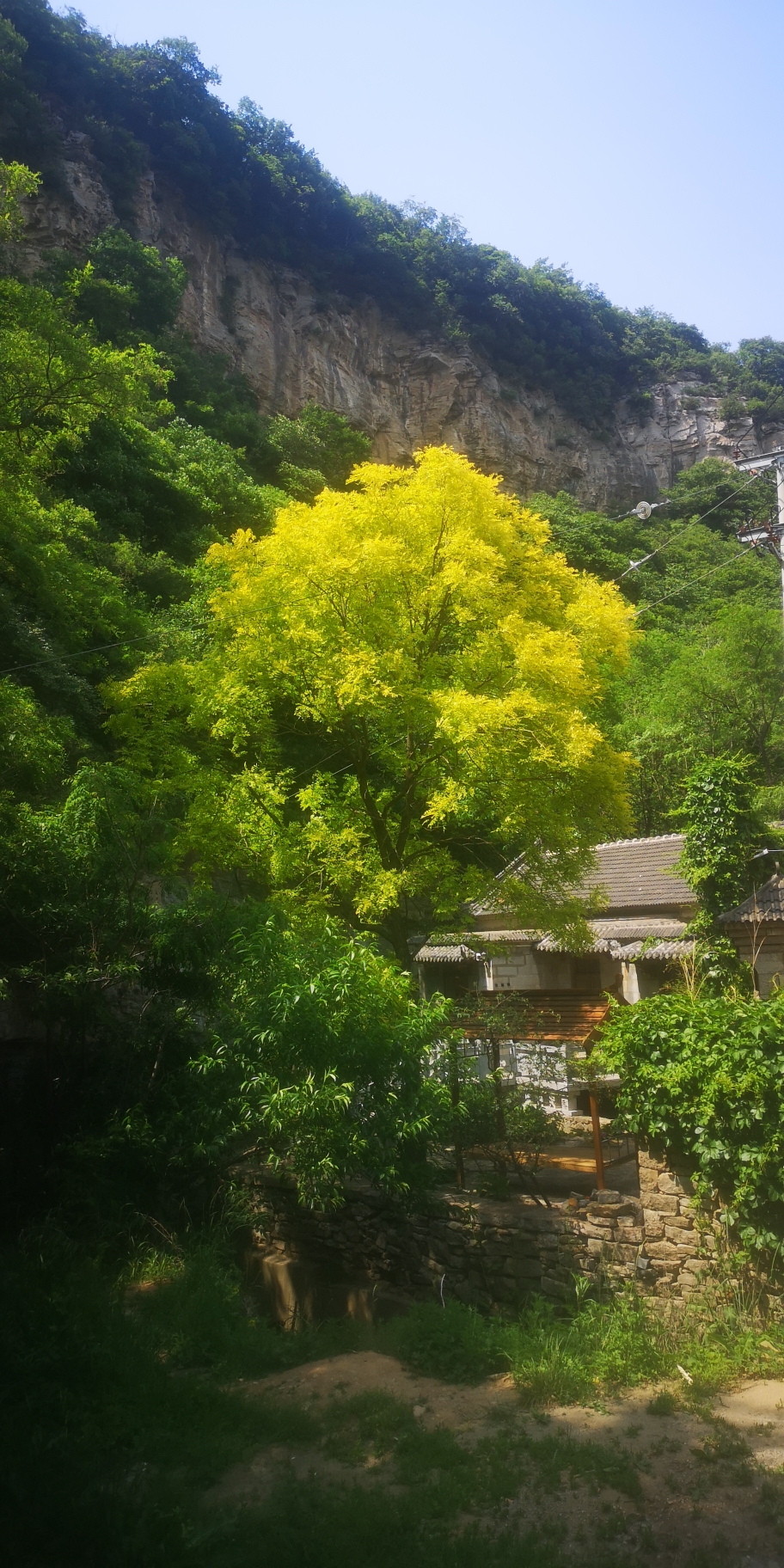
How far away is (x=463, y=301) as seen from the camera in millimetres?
54594

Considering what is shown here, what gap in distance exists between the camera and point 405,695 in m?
11.1

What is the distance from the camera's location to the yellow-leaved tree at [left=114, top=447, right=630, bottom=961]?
36.1 ft

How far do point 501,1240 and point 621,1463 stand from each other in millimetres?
3238

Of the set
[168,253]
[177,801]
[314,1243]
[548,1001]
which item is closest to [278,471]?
[168,253]

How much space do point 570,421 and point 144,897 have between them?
180 ft

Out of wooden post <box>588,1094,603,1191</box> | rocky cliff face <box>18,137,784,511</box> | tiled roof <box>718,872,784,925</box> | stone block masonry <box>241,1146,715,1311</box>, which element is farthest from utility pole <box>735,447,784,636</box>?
rocky cliff face <box>18,137,784,511</box>

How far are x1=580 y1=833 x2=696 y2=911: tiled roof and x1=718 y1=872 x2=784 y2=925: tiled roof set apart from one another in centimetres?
364

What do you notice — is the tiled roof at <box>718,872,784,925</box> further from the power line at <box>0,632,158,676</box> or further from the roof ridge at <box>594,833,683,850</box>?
the power line at <box>0,632,158,676</box>

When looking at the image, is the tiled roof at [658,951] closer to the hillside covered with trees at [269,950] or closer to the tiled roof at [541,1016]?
the hillside covered with trees at [269,950]

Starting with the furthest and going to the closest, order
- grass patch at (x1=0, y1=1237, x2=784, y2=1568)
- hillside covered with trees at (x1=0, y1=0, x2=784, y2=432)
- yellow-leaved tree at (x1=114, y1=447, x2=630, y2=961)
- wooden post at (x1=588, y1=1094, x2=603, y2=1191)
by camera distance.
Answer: hillside covered with trees at (x1=0, y1=0, x2=784, y2=432)
yellow-leaved tree at (x1=114, y1=447, x2=630, y2=961)
wooden post at (x1=588, y1=1094, x2=603, y2=1191)
grass patch at (x1=0, y1=1237, x2=784, y2=1568)

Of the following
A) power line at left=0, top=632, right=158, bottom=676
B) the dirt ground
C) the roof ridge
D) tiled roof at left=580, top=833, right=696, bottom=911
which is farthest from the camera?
the roof ridge

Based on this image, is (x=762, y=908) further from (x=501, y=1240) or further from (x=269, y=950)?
(x=269, y=950)

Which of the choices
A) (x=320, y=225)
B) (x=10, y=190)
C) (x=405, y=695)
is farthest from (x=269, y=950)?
(x=320, y=225)

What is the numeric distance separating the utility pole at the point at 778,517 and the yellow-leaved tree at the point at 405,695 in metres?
4.88
